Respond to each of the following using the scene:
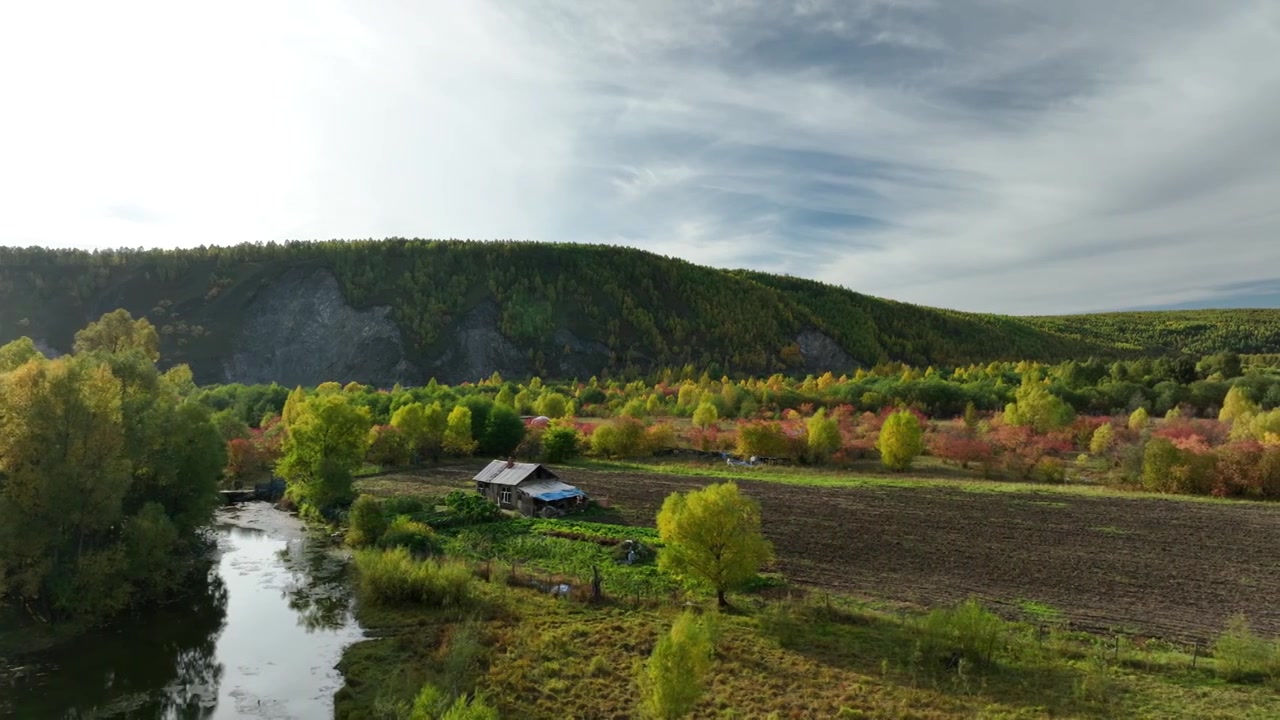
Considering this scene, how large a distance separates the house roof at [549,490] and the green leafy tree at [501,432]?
26951mm

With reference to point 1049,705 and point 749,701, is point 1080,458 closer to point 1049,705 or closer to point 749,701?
point 1049,705

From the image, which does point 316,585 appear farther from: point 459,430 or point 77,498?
point 459,430

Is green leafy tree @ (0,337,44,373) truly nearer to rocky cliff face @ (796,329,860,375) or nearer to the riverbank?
the riverbank

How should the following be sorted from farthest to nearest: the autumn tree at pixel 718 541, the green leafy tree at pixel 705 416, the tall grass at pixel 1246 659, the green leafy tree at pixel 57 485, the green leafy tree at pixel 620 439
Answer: the green leafy tree at pixel 705 416 → the green leafy tree at pixel 620 439 → the autumn tree at pixel 718 541 → the green leafy tree at pixel 57 485 → the tall grass at pixel 1246 659

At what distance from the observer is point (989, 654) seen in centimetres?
2233

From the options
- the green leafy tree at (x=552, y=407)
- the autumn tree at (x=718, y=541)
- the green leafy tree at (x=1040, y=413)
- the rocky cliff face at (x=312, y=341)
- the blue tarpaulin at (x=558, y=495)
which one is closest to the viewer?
the autumn tree at (x=718, y=541)

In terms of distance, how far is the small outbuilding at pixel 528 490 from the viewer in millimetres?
45750

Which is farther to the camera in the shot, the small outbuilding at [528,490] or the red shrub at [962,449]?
the red shrub at [962,449]

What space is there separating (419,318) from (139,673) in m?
→ 139

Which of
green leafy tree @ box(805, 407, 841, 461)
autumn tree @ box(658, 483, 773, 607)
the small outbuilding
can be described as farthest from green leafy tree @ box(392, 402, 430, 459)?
autumn tree @ box(658, 483, 773, 607)

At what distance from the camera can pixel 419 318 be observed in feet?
516

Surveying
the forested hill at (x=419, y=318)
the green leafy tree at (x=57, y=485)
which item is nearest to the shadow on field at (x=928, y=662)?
the green leafy tree at (x=57, y=485)

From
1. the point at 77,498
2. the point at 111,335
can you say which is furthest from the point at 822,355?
the point at 77,498

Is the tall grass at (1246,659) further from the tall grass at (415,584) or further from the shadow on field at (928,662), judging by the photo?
the tall grass at (415,584)
